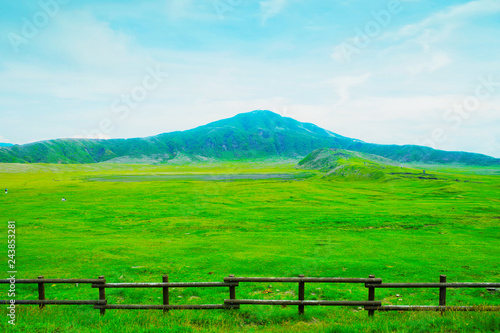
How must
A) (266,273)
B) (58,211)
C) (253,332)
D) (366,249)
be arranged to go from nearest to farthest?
(253,332), (266,273), (366,249), (58,211)

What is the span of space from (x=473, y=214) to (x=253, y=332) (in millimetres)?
53342

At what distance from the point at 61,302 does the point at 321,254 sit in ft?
72.0

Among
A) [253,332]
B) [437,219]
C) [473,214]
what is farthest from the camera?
[473,214]

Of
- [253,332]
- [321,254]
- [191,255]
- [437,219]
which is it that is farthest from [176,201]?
[253,332]

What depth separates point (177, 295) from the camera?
18.4 meters

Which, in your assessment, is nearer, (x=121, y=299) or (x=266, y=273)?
(x=121, y=299)

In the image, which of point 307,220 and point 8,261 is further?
point 307,220

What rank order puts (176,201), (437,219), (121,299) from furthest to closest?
(176,201), (437,219), (121,299)

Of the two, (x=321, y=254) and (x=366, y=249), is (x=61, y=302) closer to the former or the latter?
(x=321, y=254)

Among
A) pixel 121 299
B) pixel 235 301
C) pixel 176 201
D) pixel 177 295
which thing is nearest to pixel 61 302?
pixel 121 299

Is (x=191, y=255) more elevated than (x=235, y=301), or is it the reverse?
(x=235, y=301)

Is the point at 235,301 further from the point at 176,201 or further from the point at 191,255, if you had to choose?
the point at 176,201

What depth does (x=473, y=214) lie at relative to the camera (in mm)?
47875

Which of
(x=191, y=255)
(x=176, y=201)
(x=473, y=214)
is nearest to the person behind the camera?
(x=191, y=255)
